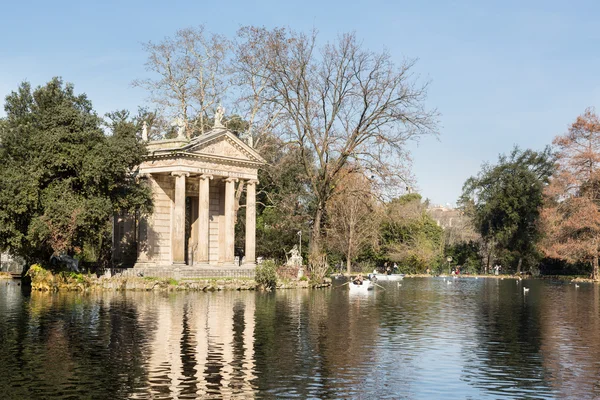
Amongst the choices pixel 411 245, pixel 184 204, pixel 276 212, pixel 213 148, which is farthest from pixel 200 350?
pixel 411 245

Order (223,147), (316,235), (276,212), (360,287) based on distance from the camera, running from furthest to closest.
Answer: (276,212) → (316,235) → (223,147) → (360,287)

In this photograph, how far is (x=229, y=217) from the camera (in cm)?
5319

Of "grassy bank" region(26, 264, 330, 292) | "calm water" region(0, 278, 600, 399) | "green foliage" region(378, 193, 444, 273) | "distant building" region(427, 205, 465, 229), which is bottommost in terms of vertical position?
"calm water" region(0, 278, 600, 399)

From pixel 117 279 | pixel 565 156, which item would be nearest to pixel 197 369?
pixel 117 279

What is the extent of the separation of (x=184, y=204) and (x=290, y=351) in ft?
99.5

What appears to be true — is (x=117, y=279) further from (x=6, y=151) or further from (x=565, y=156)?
(x=565, y=156)

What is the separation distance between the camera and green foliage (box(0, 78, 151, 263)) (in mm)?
39781

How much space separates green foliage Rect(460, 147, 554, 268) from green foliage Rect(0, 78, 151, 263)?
52404 mm

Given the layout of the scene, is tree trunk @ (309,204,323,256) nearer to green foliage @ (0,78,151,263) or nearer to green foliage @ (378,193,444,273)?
green foliage @ (0,78,151,263)

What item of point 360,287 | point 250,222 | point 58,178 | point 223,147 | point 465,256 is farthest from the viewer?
point 465,256

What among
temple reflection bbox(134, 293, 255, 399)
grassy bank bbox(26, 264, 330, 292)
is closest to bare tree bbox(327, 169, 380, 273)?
grassy bank bbox(26, 264, 330, 292)

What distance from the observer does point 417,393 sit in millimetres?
14109

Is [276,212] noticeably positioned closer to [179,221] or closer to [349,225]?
[349,225]

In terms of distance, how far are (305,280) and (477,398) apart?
35845 mm
